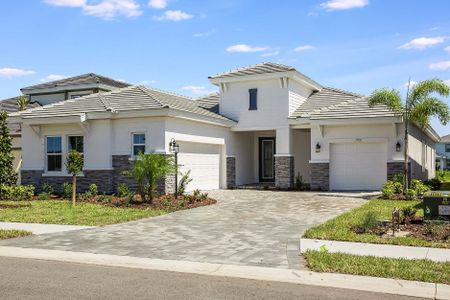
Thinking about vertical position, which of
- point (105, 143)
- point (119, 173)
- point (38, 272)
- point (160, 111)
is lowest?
point (38, 272)

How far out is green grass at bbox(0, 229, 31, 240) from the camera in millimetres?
11054

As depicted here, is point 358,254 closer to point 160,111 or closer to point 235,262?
point 235,262

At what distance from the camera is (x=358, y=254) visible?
8.81 meters

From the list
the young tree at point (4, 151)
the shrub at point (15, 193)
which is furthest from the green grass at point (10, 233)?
the young tree at point (4, 151)

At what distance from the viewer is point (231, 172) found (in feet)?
83.9

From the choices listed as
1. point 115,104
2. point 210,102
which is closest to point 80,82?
point 210,102

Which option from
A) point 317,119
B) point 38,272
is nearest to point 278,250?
point 38,272

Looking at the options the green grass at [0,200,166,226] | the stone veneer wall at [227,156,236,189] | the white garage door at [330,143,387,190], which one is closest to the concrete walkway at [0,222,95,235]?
the green grass at [0,200,166,226]

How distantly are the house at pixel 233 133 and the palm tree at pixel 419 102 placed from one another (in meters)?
1.28

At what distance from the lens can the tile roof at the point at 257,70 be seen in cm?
2478

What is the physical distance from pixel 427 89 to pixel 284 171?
27.1ft

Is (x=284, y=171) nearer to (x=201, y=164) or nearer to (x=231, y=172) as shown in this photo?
(x=231, y=172)

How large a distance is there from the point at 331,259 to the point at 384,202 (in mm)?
9931

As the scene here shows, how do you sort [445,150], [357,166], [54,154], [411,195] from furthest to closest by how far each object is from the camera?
[445,150], [357,166], [54,154], [411,195]
